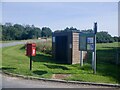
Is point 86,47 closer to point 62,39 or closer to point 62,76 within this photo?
point 62,76

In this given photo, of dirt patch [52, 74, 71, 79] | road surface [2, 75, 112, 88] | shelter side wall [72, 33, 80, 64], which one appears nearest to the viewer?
road surface [2, 75, 112, 88]

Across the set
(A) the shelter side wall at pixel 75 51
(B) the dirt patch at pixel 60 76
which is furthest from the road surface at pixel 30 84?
(A) the shelter side wall at pixel 75 51

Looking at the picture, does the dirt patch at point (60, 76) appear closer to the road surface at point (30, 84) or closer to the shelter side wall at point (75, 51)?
the road surface at point (30, 84)

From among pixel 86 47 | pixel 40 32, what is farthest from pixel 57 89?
pixel 40 32

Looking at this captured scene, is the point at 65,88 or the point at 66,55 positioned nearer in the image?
the point at 65,88

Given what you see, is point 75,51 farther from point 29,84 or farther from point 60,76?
point 29,84

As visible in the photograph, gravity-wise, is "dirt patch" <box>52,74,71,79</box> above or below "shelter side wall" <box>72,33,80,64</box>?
below

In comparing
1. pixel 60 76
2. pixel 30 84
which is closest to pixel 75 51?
pixel 60 76

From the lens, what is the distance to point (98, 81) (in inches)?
502

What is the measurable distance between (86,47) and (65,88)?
624 cm

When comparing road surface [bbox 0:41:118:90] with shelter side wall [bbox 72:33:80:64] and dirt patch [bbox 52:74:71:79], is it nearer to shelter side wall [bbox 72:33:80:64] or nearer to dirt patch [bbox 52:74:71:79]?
dirt patch [bbox 52:74:71:79]

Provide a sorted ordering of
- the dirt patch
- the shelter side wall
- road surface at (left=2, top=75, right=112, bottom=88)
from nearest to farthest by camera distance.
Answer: road surface at (left=2, top=75, right=112, bottom=88) < the dirt patch < the shelter side wall

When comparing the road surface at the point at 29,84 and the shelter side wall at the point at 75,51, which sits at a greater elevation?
the shelter side wall at the point at 75,51

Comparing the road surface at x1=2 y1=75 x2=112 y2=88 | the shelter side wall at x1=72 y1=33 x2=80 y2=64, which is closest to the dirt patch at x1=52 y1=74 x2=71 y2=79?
the road surface at x1=2 y1=75 x2=112 y2=88
